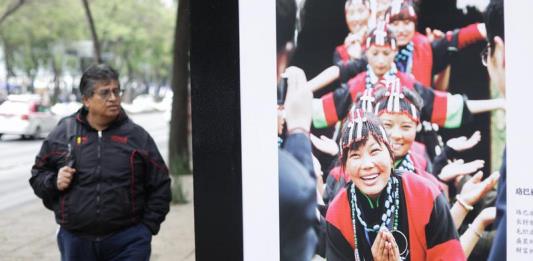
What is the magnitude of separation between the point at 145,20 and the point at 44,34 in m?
8.82

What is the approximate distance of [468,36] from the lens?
2791mm

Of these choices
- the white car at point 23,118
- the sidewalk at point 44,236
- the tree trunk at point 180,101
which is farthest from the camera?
the white car at point 23,118

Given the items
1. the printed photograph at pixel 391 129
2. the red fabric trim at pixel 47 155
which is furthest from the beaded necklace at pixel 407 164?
the red fabric trim at pixel 47 155

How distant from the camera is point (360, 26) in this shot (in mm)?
2920

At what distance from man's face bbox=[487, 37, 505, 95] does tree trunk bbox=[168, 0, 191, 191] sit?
11.8 m

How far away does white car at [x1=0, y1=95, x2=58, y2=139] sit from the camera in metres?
28.8

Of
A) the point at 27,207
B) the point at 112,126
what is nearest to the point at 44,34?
the point at 27,207

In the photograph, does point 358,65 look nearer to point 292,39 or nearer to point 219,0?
point 292,39

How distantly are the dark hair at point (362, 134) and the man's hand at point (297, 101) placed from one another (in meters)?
0.15

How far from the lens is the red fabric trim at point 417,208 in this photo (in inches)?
115

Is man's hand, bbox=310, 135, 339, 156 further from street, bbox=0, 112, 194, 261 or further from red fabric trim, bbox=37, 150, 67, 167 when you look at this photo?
street, bbox=0, 112, 194, 261

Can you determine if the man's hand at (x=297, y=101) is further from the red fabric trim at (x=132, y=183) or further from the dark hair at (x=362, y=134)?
the red fabric trim at (x=132, y=183)

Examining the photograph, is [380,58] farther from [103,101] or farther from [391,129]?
[103,101]

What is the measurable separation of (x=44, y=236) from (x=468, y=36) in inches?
314
